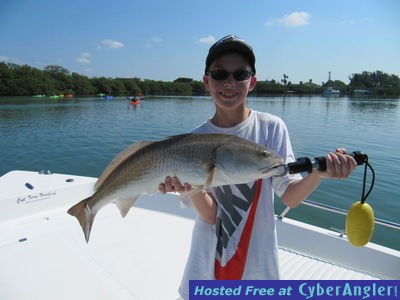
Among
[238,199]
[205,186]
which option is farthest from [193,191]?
[238,199]

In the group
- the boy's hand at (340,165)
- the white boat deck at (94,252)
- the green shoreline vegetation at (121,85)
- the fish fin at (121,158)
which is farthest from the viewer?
the green shoreline vegetation at (121,85)

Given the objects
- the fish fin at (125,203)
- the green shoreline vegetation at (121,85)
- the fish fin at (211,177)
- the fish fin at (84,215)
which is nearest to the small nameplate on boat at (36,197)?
the fish fin at (84,215)

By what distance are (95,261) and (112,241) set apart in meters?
0.59

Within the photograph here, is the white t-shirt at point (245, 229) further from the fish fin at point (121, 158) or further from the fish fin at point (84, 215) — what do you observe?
the fish fin at point (84, 215)

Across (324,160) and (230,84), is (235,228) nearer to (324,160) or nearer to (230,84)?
(324,160)

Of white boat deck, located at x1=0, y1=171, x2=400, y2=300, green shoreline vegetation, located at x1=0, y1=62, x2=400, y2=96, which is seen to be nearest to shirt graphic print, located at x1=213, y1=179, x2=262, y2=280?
white boat deck, located at x1=0, y1=171, x2=400, y2=300

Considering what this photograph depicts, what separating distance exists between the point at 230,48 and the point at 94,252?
12.4ft

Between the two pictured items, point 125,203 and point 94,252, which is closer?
point 125,203

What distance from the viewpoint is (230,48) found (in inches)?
92.0

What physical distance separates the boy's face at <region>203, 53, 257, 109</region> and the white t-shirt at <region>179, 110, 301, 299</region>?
21 centimetres

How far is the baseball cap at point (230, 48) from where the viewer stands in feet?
7.58

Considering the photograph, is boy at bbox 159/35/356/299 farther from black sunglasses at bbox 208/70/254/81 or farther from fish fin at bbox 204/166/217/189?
fish fin at bbox 204/166/217/189

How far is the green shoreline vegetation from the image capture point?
Answer: 285 feet

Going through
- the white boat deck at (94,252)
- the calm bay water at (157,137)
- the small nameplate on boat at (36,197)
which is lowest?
the calm bay water at (157,137)
